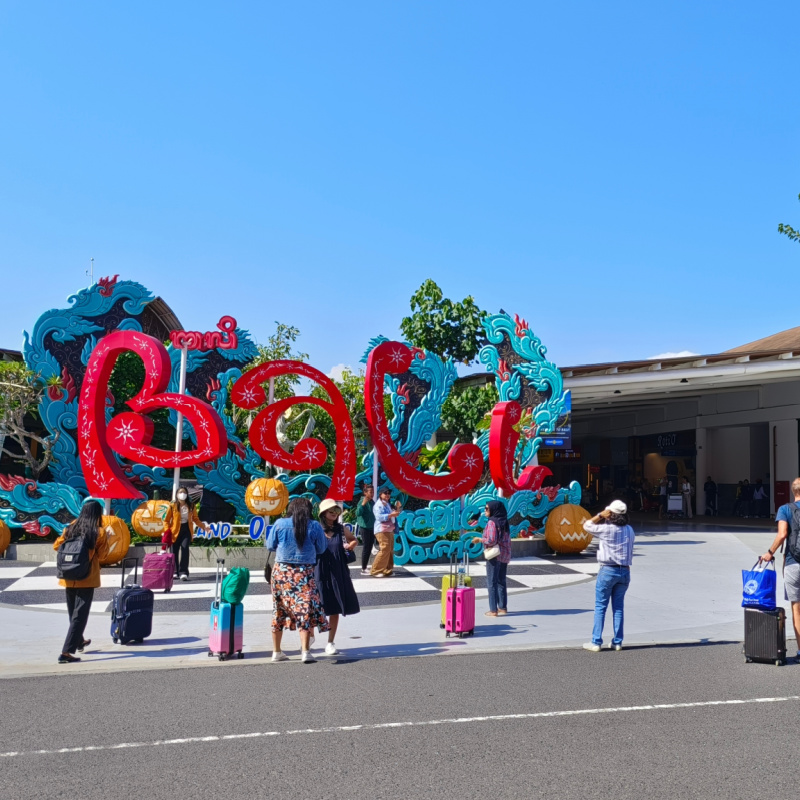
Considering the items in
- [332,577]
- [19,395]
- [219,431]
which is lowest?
[332,577]

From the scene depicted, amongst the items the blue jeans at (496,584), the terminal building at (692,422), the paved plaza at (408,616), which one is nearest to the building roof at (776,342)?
the terminal building at (692,422)

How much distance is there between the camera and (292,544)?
8.63m

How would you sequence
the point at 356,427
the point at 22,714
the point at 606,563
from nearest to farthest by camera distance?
1. the point at 22,714
2. the point at 606,563
3. the point at 356,427

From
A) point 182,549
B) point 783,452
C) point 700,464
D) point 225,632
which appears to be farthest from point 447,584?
point 700,464

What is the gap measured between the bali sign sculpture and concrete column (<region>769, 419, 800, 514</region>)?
16725 millimetres

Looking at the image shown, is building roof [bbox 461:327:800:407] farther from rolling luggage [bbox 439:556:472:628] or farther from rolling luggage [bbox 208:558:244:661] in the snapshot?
rolling luggage [bbox 208:558:244:661]

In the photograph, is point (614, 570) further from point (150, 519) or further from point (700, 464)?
point (700, 464)

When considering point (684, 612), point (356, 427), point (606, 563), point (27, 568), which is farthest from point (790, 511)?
point (356, 427)

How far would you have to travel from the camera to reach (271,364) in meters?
16.6

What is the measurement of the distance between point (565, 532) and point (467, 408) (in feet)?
20.5

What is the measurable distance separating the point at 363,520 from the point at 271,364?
3.40 metres

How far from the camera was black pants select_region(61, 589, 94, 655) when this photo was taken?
344 inches

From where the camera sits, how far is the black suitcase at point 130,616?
31.0 feet

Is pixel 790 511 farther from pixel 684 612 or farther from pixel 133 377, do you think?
pixel 133 377
